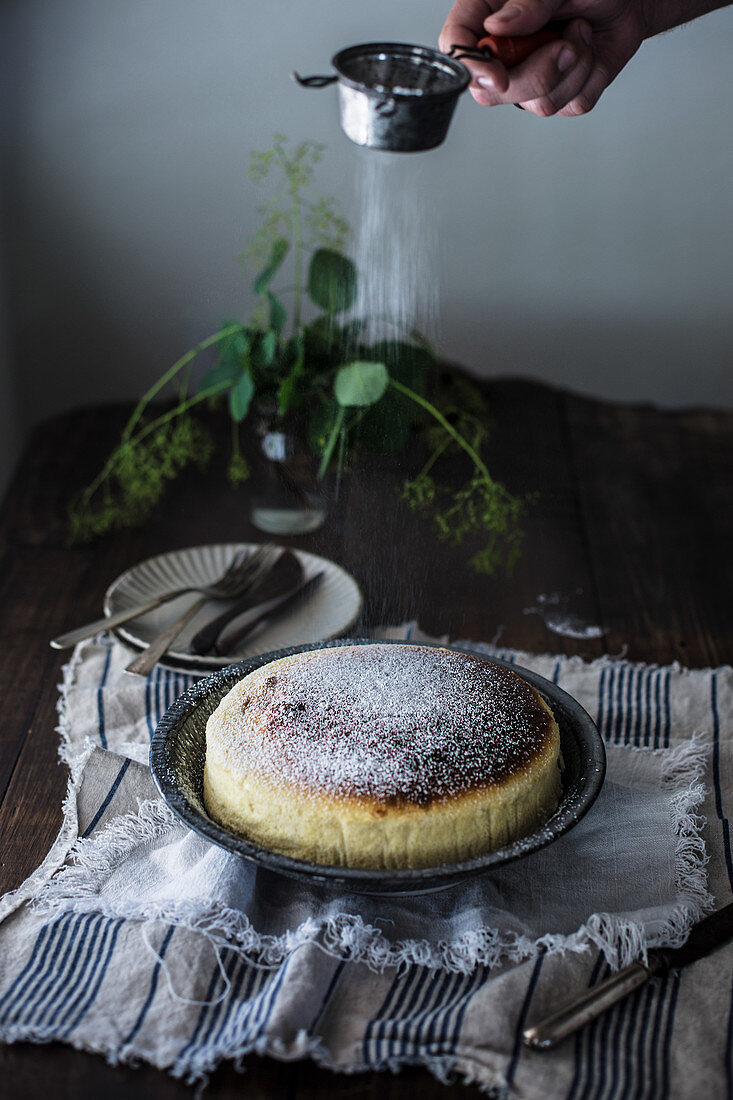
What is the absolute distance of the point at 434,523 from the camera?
1536mm

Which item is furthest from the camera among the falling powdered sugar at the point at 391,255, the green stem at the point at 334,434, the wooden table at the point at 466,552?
the green stem at the point at 334,434

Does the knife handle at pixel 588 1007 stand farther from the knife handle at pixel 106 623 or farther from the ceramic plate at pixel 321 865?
the knife handle at pixel 106 623

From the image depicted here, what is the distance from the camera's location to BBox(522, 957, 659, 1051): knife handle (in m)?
0.71

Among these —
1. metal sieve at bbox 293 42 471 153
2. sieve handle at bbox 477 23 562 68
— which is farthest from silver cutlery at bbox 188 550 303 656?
sieve handle at bbox 477 23 562 68

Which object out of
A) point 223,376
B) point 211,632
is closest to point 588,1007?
point 211,632

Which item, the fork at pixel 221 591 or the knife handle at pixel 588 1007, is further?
the fork at pixel 221 591

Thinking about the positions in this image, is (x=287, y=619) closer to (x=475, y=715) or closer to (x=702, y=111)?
(x=475, y=715)

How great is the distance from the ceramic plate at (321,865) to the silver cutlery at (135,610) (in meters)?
0.26

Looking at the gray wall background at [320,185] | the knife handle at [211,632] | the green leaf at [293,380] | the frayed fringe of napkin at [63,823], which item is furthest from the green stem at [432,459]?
the gray wall background at [320,185]

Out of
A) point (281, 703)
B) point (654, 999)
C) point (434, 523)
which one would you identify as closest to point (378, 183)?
point (434, 523)

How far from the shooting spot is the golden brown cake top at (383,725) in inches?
A: 31.9

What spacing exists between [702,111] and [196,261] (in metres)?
1.31

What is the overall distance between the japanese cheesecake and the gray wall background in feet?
5.09

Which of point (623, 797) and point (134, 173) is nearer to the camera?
point (623, 797)
